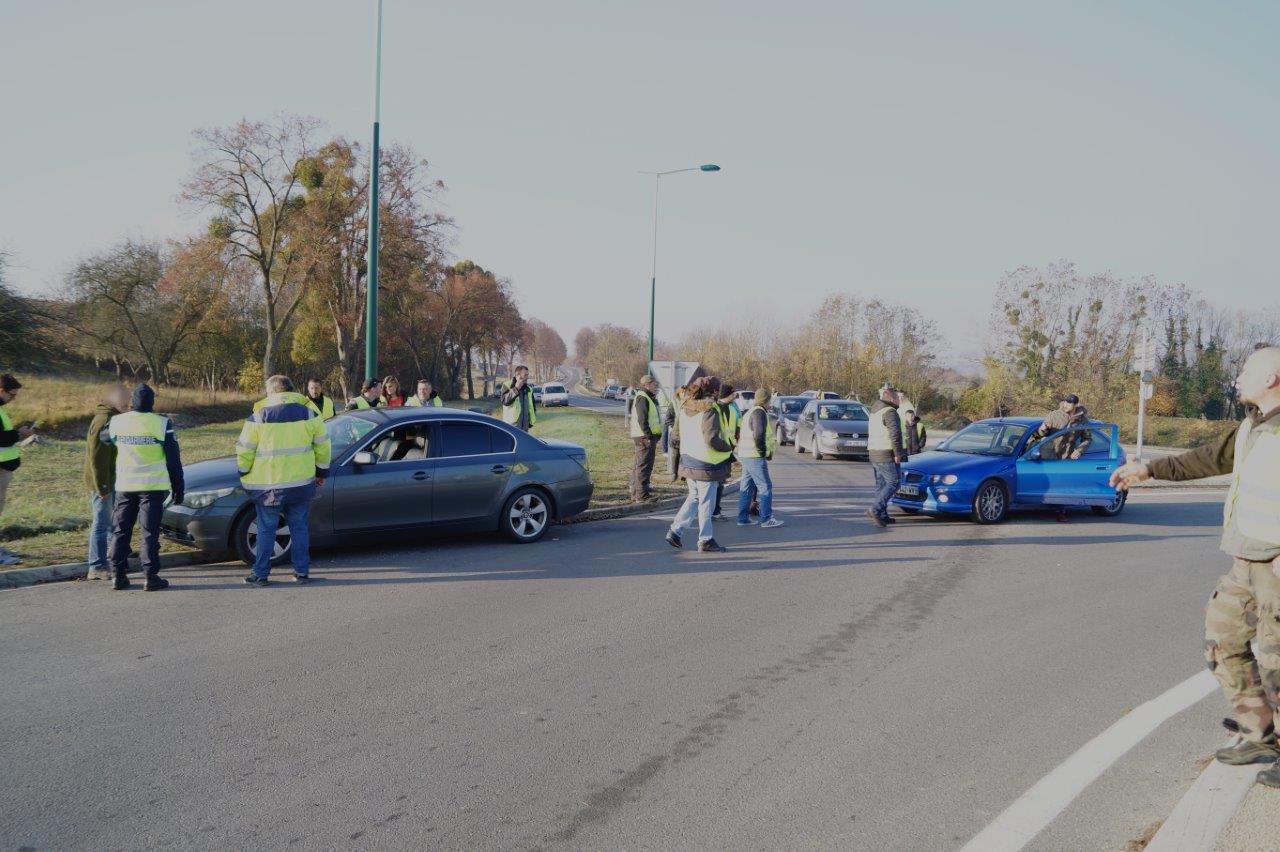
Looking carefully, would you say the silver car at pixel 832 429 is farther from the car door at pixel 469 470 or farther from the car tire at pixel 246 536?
the car tire at pixel 246 536

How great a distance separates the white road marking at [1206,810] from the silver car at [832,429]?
19512 mm

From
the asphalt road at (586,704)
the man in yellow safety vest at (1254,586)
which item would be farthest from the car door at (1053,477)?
the man in yellow safety vest at (1254,586)

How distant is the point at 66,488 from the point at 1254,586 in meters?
15.0

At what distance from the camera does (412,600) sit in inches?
301

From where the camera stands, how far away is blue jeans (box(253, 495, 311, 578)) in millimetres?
8023

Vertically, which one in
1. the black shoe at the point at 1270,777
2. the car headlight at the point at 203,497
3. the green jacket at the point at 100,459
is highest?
the green jacket at the point at 100,459

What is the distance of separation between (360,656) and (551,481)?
4780 mm

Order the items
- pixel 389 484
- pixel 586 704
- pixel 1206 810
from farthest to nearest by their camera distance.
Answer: pixel 389 484
pixel 586 704
pixel 1206 810

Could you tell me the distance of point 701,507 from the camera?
10109 mm

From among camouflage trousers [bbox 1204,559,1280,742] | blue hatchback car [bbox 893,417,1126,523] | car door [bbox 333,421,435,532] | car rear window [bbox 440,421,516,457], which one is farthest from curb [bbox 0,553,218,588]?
blue hatchback car [bbox 893,417,1126,523]

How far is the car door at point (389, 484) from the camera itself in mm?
9180

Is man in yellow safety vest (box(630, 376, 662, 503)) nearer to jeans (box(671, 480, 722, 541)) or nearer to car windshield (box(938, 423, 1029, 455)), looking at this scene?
jeans (box(671, 480, 722, 541))

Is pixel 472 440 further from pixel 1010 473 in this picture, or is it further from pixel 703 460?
pixel 1010 473

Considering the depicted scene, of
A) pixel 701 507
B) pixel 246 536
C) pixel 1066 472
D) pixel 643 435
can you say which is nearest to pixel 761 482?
pixel 701 507
